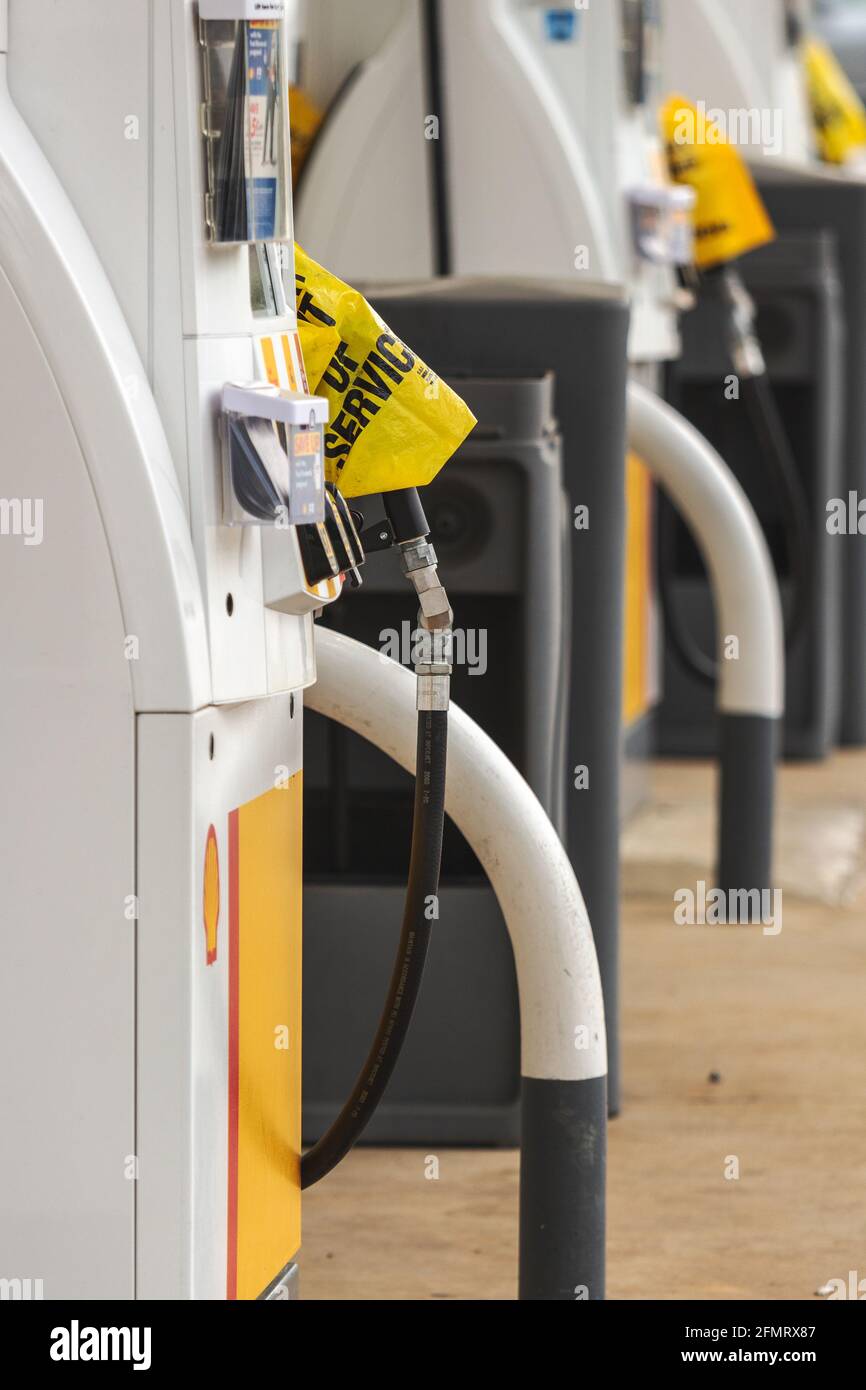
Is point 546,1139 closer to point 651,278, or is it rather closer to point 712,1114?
point 712,1114

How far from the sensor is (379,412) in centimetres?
170

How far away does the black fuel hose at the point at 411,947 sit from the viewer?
1.75 m

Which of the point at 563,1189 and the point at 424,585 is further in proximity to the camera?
the point at 563,1189

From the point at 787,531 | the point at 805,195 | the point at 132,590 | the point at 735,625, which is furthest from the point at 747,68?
the point at 132,590

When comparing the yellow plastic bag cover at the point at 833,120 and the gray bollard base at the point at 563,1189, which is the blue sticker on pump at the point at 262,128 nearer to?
the gray bollard base at the point at 563,1189

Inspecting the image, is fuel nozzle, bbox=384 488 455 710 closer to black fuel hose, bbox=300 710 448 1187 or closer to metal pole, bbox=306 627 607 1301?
black fuel hose, bbox=300 710 448 1187

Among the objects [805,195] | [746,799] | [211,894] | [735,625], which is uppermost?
[805,195]

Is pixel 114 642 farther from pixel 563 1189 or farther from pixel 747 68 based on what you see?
pixel 747 68

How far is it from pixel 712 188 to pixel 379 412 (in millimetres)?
2331

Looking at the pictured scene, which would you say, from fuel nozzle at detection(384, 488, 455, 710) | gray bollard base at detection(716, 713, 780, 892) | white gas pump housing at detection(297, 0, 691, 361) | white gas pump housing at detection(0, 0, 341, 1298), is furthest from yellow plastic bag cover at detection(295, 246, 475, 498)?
gray bollard base at detection(716, 713, 780, 892)

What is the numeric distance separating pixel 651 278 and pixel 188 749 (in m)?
2.42

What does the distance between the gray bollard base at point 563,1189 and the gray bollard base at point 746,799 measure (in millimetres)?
1601

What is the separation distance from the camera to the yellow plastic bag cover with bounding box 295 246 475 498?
1696 mm

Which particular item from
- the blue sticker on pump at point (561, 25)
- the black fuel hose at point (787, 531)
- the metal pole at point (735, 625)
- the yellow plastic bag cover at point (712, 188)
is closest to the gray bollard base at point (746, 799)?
the metal pole at point (735, 625)
